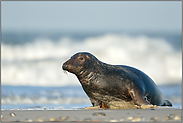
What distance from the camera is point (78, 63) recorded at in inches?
336

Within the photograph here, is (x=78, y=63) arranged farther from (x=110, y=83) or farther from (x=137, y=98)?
A: (x=137, y=98)

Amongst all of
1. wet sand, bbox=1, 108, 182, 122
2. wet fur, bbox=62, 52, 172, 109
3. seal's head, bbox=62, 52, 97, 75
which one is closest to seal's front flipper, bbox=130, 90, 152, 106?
wet fur, bbox=62, 52, 172, 109

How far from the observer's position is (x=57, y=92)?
16719 millimetres

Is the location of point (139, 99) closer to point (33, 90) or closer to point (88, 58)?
point (88, 58)

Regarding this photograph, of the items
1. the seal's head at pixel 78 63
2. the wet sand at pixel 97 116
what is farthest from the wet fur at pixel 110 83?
the wet sand at pixel 97 116

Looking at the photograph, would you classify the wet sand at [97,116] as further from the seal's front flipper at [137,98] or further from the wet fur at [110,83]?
the wet fur at [110,83]

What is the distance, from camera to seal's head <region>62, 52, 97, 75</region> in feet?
27.6

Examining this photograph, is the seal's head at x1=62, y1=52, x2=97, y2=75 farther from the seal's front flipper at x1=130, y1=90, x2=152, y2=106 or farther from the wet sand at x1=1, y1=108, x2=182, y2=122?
the wet sand at x1=1, y1=108, x2=182, y2=122

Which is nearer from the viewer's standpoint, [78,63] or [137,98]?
[137,98]

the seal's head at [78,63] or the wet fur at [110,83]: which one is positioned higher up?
the seal's head at [78,63]

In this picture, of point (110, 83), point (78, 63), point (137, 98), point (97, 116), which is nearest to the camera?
point (97, 116)

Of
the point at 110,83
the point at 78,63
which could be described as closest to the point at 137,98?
the point at 110,83

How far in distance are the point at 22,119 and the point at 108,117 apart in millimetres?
1754

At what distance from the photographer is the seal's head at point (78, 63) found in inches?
331
